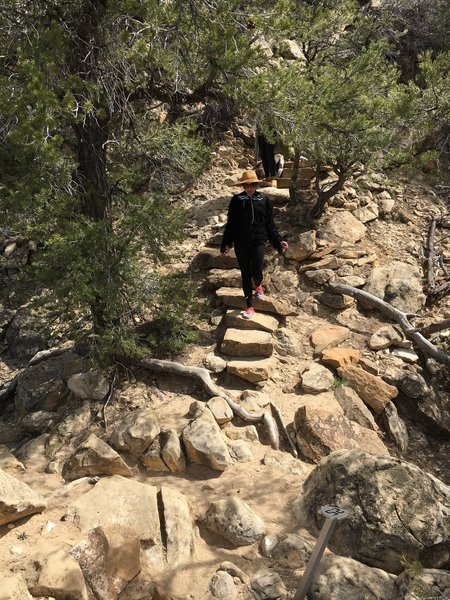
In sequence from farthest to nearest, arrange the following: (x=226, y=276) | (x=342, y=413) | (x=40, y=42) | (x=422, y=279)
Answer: (x=422, y=279) → (x=226, y=276) → (x=342, y=413) → (x=40, y=42)

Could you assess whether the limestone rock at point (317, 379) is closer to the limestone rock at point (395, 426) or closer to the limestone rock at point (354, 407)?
the limestone rock at point (354, 407)

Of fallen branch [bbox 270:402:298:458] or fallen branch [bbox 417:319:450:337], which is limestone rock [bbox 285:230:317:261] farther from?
fallen branch [bbox 270:402:298:458]

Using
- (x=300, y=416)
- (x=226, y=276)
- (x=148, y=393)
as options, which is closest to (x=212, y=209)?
(x=226, y=276)

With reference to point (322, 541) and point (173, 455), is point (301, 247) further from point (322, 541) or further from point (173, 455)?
point (322, 541)

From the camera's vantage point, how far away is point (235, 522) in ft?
12.2

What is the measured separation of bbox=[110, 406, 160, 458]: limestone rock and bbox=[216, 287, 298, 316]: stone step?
8.25ft

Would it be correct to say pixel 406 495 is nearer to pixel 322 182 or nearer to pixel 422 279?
pixel 422 279

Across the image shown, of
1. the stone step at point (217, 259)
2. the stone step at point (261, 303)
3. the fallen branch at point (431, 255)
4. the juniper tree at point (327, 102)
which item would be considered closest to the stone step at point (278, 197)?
the juniper tree at point (327, 102)

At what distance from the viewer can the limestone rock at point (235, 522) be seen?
→ 3662 millimetres

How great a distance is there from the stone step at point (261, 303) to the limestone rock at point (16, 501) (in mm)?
3898

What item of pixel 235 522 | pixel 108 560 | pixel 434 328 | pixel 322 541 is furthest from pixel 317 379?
pixel 108 560

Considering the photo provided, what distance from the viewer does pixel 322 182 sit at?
9.89 meters

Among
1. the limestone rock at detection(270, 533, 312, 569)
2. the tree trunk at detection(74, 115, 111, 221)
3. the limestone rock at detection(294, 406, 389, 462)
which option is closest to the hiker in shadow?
the tree trunk at detection(74, 115, 111, 221)

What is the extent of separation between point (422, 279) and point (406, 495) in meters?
5.21
